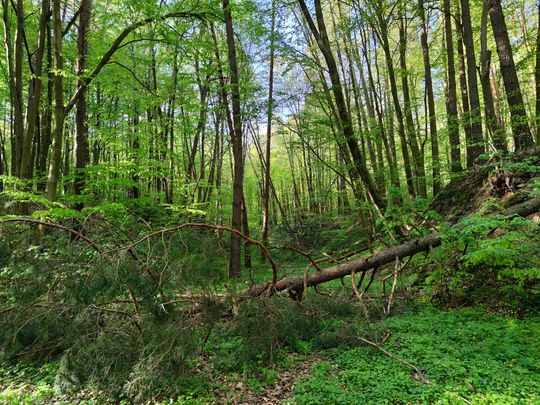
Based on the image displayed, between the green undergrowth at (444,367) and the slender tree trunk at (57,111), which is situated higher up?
the slender tree trunk at (57,111)

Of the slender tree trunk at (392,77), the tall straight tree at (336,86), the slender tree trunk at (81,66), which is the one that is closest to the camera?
the tall straight tree at (336,86)

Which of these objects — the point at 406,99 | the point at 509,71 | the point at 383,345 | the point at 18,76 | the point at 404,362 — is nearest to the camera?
the point at 404,362

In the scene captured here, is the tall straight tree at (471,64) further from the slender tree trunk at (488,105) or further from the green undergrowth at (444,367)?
the green undergrowth at (444,367)

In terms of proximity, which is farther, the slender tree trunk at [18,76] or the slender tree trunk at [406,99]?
the slender tree trunk at [406,99]

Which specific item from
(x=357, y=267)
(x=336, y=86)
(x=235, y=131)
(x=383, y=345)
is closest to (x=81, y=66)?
(x=235, y=131)

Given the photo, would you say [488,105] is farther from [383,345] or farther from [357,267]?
[383,345]

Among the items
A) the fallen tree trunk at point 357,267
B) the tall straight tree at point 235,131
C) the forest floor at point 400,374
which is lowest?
the forest floor at point 400,374

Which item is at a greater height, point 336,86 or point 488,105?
point 336,86

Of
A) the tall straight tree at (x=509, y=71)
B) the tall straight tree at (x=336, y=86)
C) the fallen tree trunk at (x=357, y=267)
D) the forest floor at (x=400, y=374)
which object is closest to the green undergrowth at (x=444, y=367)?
the forest floor at (x=400, y=374)

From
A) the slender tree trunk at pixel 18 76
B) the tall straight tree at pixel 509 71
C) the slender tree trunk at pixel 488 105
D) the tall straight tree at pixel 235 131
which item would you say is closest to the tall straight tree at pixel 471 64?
the slender tree trunk at pixel 488 105

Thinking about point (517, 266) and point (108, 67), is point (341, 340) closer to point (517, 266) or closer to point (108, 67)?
point (517, 266)

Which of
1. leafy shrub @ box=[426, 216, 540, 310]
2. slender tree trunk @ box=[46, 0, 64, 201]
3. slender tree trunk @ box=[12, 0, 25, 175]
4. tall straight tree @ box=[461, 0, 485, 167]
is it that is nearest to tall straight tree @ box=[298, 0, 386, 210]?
leafy shrub @ box=[426, 216, 540, 310]

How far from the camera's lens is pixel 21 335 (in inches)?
149

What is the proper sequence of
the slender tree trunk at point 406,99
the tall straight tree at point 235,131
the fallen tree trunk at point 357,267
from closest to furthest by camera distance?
the fallen tree trunk at point 357,267 → the tall straight tree at point 235,131 → the slender tree trunk at point 406,99
